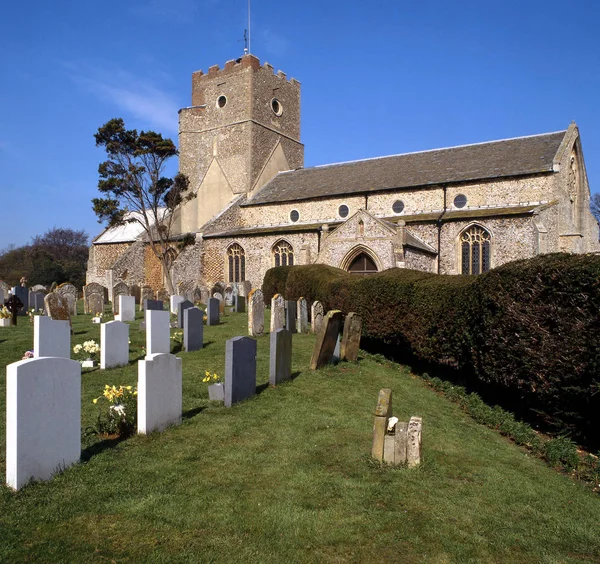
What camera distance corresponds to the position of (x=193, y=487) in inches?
177

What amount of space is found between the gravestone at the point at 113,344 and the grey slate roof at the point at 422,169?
19123mm

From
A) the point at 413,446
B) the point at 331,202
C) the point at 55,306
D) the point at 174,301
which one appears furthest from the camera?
the point at 331,202

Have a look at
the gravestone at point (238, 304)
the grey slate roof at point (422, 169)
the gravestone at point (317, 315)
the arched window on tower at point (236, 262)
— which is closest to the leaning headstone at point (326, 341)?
the gravestone at point (317, 315)

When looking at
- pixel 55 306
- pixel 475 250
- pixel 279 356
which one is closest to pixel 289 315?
pixel 279 356

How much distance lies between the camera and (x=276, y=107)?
3566 centimetres

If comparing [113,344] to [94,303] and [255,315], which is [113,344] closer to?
[255,315]

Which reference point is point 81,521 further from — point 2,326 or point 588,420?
point 2,326

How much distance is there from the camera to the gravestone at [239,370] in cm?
700

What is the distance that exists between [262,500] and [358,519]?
84 centimetres

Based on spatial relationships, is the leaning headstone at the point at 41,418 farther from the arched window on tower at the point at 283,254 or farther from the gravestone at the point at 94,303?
the arched window on tower at the point at 283,254

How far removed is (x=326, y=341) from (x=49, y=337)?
4.90 meters

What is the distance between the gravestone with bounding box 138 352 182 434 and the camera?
18.6ft

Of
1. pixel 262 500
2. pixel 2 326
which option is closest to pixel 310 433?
pixel 262 500

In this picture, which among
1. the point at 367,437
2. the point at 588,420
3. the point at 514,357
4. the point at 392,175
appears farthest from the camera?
the point at 392,175
